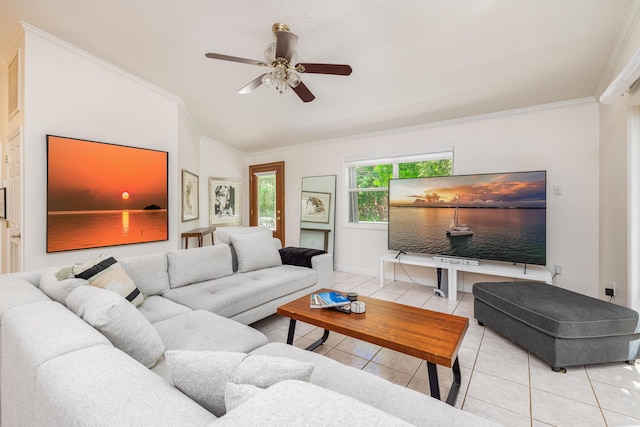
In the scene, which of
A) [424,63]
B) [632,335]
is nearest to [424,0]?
[424,63]

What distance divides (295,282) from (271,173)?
3591 mm

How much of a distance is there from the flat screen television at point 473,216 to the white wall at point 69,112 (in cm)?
346

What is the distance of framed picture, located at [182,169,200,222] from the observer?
438 cm

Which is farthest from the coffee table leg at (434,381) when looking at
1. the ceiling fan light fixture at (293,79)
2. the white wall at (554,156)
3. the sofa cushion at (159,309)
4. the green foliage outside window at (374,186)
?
the green foliage outside window at (374,186)

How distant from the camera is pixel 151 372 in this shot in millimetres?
838

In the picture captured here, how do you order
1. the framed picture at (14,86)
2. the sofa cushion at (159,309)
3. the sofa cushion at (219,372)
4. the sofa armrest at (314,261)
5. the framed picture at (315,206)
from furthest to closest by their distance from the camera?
the framed picture at (315,206) → the sofa armrest at (314,261) → the framed picture at (14,86) → the sofa cushion at (159,309) → the sofa cushion at (219,372)

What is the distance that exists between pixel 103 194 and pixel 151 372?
3123mm

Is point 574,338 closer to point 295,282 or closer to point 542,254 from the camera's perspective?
point 542,254

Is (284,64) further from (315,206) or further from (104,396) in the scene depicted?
(315,206)

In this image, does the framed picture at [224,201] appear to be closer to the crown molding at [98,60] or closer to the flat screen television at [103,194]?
the flat screen television at [103,194]

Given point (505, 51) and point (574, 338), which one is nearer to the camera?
point (574, 338)

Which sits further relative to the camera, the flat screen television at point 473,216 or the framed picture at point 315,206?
the framed picture at point 315,206

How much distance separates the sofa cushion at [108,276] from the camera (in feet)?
5.90

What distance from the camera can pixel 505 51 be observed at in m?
2.39
